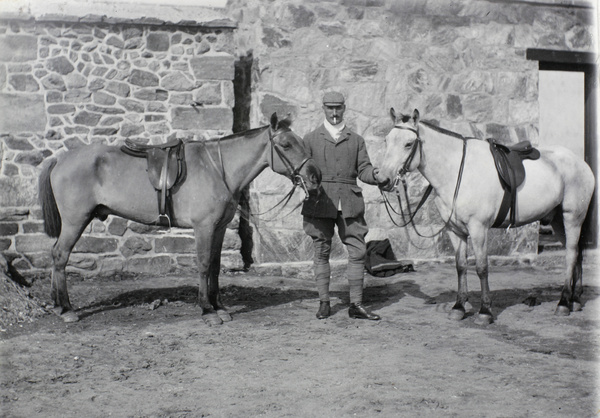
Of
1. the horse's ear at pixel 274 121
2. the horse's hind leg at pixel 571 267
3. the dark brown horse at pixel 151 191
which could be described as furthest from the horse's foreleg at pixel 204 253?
the horse's hind leg at pixel 571 267

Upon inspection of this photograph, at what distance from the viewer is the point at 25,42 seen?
8.55 m

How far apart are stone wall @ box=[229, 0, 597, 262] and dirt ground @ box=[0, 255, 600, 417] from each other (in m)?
1.89

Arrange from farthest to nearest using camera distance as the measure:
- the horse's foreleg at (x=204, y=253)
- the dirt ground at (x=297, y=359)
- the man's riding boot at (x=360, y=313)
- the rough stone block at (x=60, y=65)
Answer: the rough stone block at (x=60, y=65) < the man's riding boot at (x=360, y=313) < the horse's foreleg at (x=204, y=253) < the dirt ground at (x=297, y=359)

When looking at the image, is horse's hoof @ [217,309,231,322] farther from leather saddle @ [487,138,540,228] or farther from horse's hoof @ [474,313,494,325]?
leather saddle @ [487,138,540,228]

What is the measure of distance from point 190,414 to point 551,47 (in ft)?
27.6

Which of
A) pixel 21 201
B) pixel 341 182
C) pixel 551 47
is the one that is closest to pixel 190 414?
pixel 341 182

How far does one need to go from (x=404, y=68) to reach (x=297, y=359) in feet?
18.5

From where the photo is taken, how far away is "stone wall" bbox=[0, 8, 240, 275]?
852cm

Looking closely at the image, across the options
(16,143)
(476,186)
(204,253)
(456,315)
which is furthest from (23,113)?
(456,315)

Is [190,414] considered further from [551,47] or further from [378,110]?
[551,47]

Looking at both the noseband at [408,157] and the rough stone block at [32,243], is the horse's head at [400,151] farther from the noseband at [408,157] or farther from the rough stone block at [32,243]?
the rough stone block at [32,243]

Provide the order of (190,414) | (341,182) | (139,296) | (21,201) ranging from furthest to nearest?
(21,201) < (139,296) < (341,182) < (190,414)

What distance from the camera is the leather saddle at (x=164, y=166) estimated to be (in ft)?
20.5

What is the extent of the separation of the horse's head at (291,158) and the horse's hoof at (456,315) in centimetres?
186
